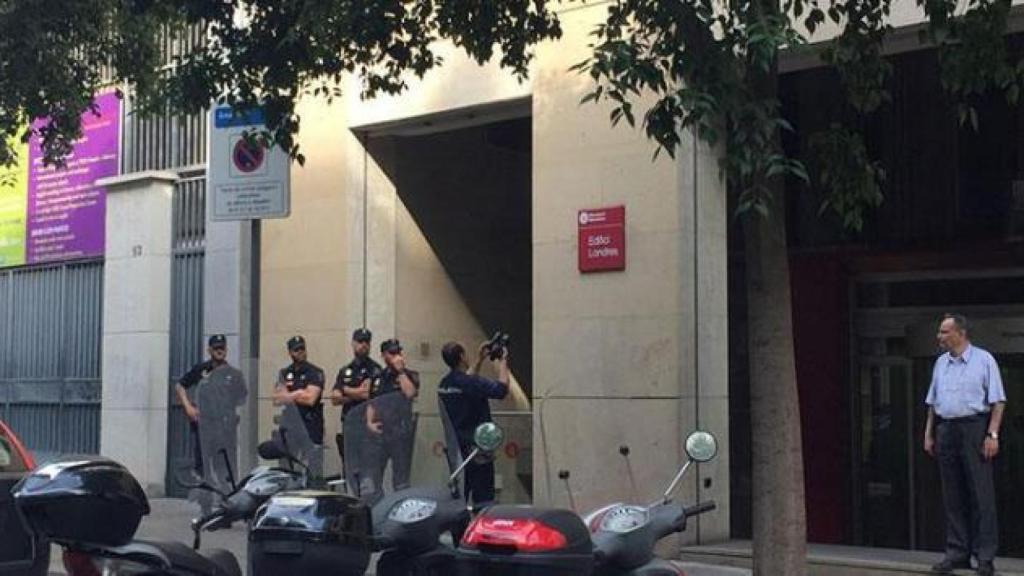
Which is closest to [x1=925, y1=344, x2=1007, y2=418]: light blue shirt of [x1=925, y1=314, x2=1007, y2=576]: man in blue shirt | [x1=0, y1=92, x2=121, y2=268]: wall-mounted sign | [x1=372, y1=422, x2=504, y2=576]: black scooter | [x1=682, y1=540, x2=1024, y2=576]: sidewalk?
[x1=925, y1=314, x2=1007, y2=576]: man in blue shirt

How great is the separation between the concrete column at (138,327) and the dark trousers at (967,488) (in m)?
Result: 9.83

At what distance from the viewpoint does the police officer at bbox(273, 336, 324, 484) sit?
1289cm

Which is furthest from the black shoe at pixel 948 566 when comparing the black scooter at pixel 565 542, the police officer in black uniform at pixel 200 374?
the police officer in black uniform at pixel 200 374

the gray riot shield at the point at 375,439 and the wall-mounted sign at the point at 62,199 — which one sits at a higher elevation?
the wall-mounted sign at the point at 62,199

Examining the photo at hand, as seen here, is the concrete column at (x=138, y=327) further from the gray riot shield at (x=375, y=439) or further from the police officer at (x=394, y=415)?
the gray riot shield at (x=375, y=439)

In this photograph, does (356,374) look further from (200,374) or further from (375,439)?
(200,374)

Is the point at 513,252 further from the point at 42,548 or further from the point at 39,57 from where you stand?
the point at 42,548

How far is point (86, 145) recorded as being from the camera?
720 inches

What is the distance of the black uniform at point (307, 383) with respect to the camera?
13.0 meters

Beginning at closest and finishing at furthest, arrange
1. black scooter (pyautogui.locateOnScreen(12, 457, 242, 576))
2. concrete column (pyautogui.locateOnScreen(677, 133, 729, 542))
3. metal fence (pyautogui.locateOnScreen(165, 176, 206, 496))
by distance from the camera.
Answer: black scooter (pyautogui.locateOnScreen(12, 457, 242, 576)) → concrete column (pyautogui.locateOnScreen(677, 133, 729, 542)) → metal fence (pyautogui.locateOnScreen(165, 176, 206, 496))

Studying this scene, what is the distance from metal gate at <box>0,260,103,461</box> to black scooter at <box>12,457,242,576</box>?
511 inches

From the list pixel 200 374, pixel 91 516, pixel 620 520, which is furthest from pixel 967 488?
pixel 200 374

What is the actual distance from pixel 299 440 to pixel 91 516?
20.5ft

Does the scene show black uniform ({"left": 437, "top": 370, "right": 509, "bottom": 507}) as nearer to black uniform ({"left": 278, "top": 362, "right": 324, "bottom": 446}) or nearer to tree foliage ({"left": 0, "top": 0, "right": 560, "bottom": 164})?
black uniform ({"left": 278, "top": 362, "right": 324, "bottom": 446})
